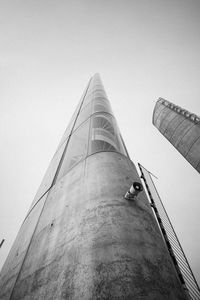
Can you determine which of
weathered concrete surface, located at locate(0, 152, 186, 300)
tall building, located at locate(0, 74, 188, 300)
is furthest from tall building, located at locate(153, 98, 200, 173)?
weathered concrete surface, located at locate(0, 152, 186, 300)

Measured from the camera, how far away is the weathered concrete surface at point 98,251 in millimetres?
1343

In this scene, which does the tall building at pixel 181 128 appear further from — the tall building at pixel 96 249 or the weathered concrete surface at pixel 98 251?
the weathered concrete surface at pixel 98 251

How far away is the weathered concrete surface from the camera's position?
134 cm

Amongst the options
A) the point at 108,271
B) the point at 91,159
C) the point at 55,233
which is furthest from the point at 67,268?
the point at 91,159

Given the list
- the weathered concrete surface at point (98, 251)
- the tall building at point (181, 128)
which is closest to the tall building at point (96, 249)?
the weathered concrete surface at point (98, 251)

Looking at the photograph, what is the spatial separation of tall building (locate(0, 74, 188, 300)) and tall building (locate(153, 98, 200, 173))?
36.6 feet

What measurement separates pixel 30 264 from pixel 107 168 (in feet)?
5.30

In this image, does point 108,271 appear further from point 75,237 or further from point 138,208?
point 138,208

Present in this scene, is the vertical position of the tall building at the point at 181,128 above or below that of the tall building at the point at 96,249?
above

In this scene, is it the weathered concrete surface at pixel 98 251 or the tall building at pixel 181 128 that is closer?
the weathered concrete surface at pixel 98 251

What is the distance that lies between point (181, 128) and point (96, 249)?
14.2 meters

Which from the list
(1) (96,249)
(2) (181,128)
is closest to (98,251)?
Result: (1) (96,249)

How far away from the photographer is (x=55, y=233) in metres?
2.12

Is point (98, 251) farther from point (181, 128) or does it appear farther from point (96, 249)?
point (181, 128)
